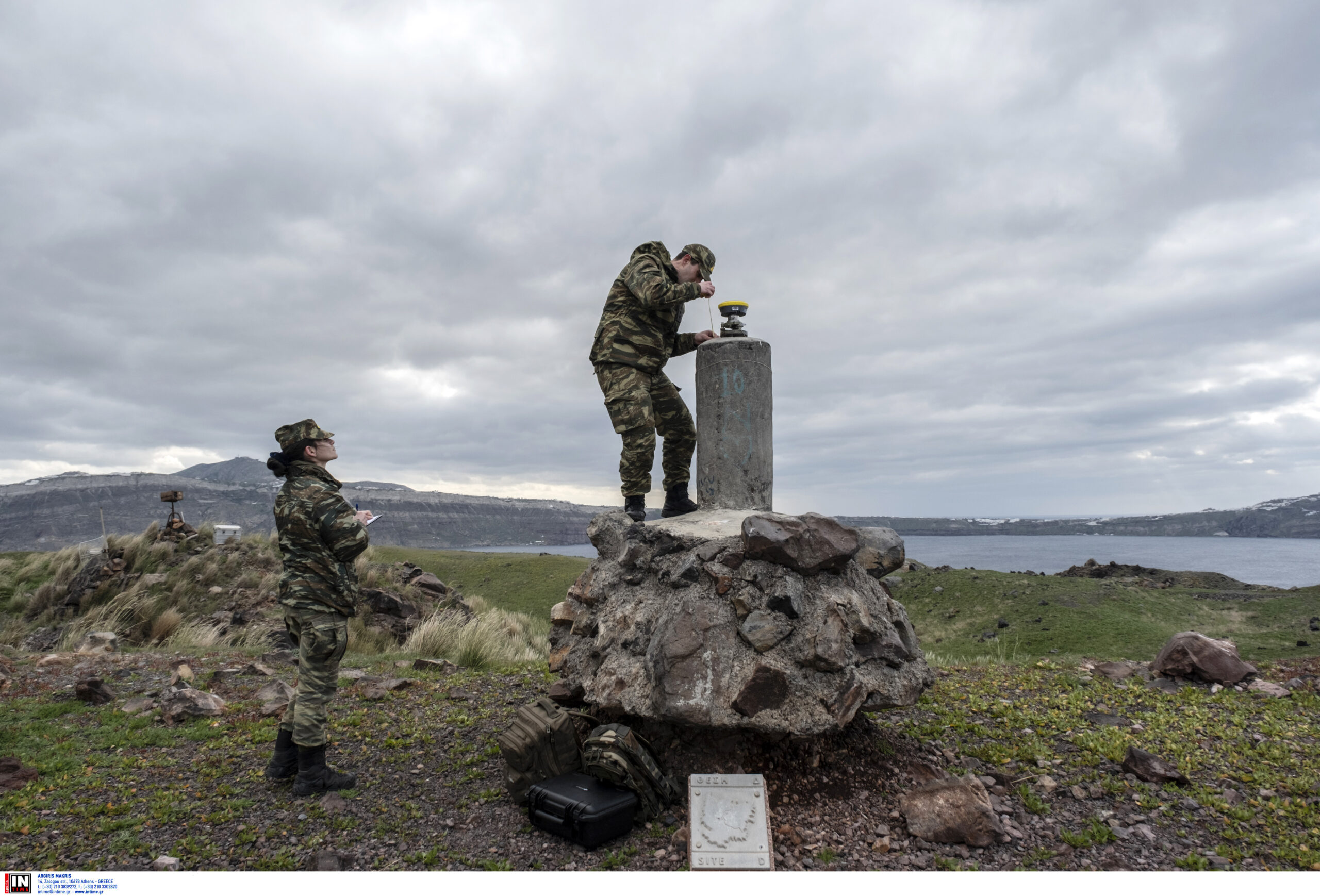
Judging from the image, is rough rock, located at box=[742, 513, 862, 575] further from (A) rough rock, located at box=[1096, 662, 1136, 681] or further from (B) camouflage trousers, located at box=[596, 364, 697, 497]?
(A) rough rock, located at box=[1096, 662, 1136, 681]

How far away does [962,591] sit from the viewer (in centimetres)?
1639

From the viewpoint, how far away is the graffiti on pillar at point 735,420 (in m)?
6.24

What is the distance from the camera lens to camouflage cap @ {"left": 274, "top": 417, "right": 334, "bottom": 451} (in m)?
4.78

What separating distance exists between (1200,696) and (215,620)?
1504cm

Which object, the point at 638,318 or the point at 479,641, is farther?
the point at 479,641

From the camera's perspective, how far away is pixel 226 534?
17703mm

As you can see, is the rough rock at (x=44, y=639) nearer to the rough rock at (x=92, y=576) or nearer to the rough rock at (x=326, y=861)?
the rough rock at (x=92, y=576)

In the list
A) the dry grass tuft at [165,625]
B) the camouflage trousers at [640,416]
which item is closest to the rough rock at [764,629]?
the camouflage trousers at [640,416]

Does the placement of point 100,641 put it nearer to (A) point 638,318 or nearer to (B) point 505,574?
(A) point 638,318

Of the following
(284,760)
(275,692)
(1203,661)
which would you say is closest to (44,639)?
(275,692)

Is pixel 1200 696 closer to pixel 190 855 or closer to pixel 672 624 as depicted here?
pixel 672 624

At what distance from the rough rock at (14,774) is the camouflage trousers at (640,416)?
4.81m

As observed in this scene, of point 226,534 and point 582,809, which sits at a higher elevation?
point 226,534

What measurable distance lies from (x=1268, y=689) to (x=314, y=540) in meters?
8.54
